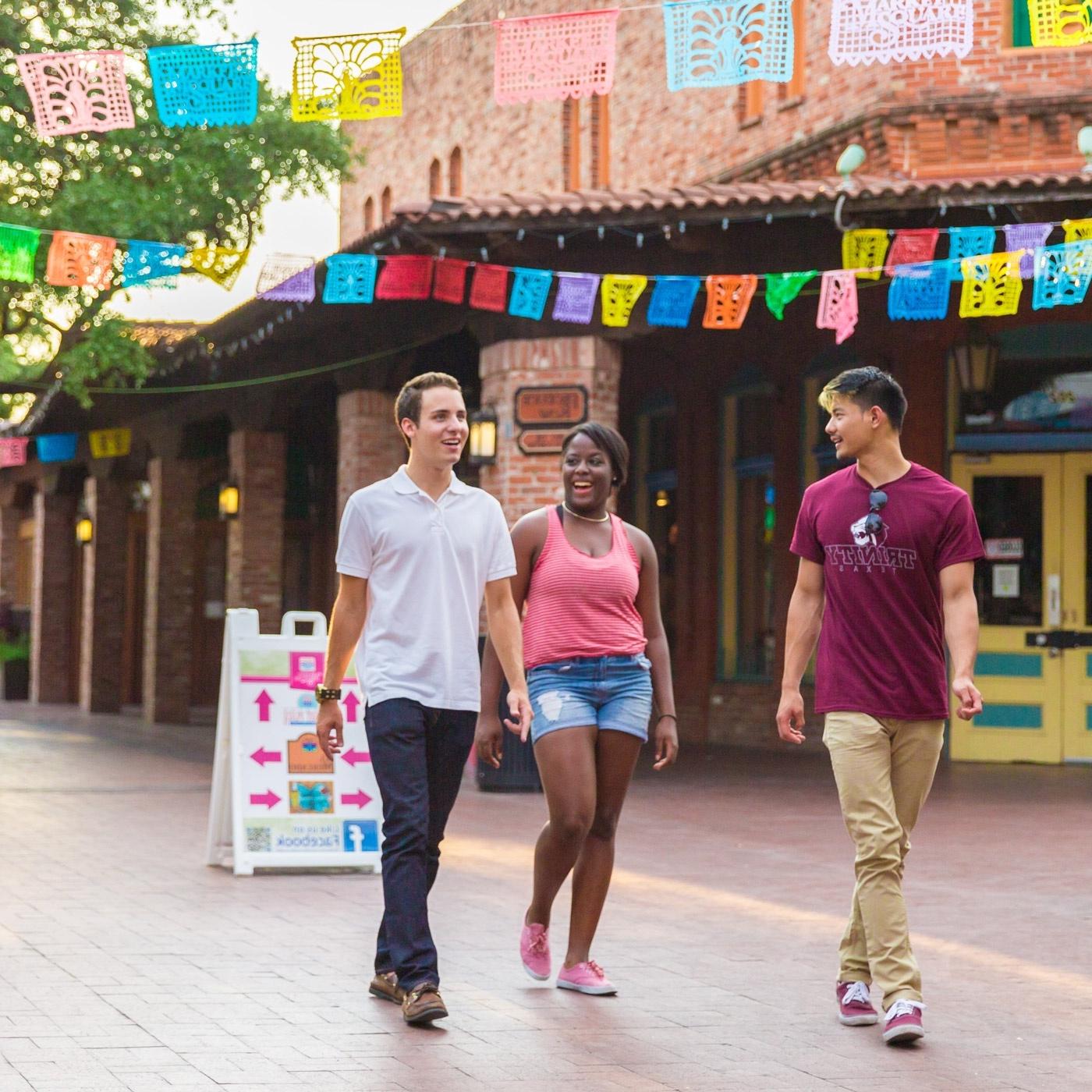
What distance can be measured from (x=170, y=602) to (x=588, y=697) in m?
17.3

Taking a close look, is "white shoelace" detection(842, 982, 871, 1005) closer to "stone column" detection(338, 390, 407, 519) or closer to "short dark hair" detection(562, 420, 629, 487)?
"short dark hair" detection(562, 420, 629, 487)

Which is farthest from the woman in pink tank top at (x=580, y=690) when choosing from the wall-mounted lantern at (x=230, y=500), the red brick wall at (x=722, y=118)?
the wall-mounted lantern at (x=230, y=500)

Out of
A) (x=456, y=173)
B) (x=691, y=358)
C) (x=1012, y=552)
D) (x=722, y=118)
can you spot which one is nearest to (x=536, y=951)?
(x=1012, y=552)

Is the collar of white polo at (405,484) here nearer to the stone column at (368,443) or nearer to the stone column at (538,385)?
the stone column at (538,385)

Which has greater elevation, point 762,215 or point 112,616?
point 762,215

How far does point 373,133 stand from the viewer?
29.2 metres

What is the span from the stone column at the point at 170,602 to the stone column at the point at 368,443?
6195mm

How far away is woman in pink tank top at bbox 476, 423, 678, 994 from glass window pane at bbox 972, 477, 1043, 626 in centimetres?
945

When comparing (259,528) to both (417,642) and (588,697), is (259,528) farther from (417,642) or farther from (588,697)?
(417,642)

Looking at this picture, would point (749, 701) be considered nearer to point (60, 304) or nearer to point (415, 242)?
point (415, 242)

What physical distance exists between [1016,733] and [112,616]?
1442 cm

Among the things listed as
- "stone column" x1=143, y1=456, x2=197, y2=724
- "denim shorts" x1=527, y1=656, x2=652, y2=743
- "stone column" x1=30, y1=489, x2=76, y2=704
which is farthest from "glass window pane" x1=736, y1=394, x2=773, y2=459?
"stone column" x1=30, y1=489, x2=76, y2=704

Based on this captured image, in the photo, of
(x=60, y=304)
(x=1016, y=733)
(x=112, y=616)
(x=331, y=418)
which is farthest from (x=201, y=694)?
(x=1016, y=733)

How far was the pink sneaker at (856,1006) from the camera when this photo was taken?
5.46m
